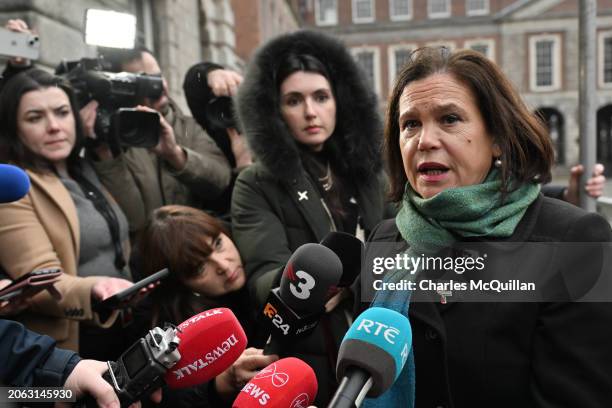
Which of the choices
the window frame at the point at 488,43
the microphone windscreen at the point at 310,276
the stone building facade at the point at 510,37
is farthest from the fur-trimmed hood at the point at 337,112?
the window frame at the point at 488,43

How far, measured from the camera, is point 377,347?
94cm

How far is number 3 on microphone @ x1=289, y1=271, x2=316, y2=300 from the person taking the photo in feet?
3.92

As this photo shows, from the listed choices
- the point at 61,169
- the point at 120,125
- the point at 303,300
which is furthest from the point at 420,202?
the point at 61,169

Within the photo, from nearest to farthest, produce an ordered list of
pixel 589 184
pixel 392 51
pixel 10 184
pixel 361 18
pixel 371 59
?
pixel 10 184 → pixel 589 184 → pixel 392 51 → pixel 371 59 → pixel 361 18

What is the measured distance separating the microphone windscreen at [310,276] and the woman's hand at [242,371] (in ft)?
0.86

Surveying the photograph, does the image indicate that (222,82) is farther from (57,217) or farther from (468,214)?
(468,214)

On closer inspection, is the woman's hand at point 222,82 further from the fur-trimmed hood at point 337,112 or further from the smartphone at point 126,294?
the smartphone at point 126,294

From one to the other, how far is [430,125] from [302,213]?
0.81 meters

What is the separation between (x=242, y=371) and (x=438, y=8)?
36.4 meters

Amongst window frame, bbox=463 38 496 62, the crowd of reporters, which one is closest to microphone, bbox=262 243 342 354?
the crowd of reporters

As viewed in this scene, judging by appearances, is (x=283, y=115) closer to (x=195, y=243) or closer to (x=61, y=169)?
(x=195, y=243)

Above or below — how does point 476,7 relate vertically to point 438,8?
below

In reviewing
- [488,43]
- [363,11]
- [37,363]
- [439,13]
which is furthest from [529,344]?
[363,11]

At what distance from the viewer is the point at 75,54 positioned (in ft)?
15.6
